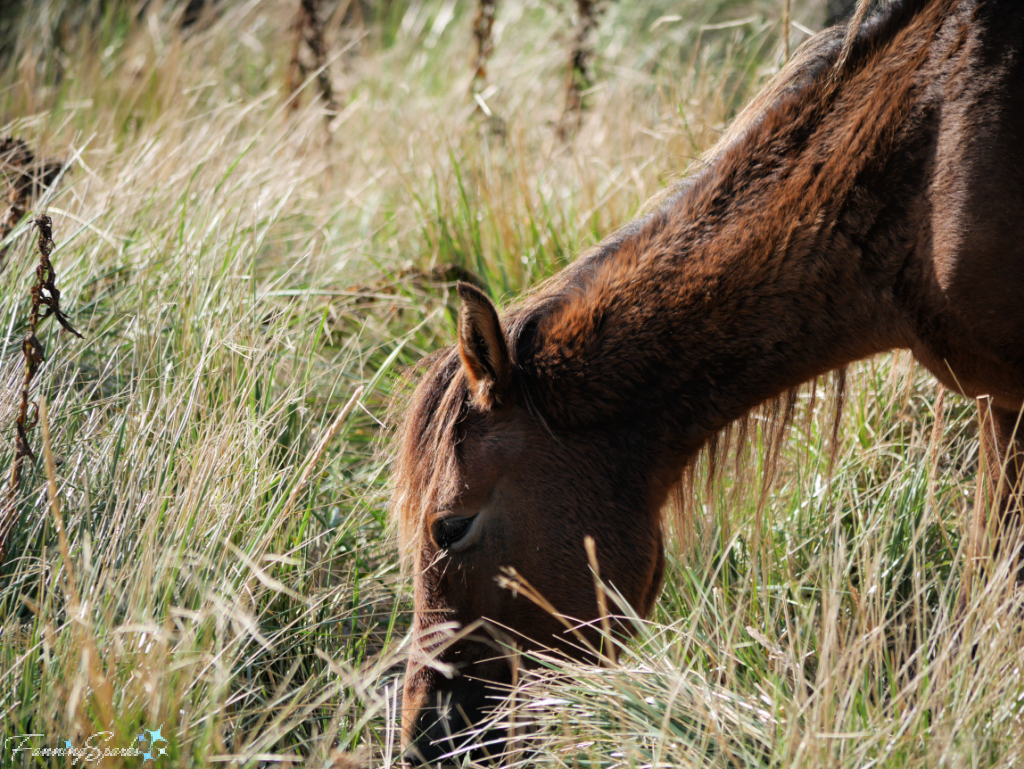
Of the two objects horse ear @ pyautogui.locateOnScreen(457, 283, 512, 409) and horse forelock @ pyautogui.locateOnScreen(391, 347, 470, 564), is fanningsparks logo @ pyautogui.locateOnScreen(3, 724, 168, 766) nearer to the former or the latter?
horse forelock @ pyautogui.locateOnScreen(391, 347, 470, 564)

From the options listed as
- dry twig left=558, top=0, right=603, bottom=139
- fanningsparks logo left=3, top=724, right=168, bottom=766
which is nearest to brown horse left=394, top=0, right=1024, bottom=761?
fanningsparks logo left=3, top=724, right=168, bottom=766

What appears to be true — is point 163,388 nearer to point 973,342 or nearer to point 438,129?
point 973,342

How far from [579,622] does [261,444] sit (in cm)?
115

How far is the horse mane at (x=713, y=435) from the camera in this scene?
2.05m

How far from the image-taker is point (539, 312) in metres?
2.13

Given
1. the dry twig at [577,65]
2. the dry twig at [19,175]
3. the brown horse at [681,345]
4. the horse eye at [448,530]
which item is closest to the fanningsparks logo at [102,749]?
the brown horse at [681,345]

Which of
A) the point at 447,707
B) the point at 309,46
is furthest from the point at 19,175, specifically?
the point at 447,707

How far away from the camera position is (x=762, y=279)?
201 cm

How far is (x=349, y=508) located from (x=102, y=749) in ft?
4.42

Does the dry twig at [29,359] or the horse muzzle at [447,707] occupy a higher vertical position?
the dry twig at [29,359]

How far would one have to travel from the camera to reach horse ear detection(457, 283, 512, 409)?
188 centimetres

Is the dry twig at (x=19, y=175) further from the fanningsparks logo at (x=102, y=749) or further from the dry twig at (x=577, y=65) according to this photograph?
the dry twig at (x=577, y=65)

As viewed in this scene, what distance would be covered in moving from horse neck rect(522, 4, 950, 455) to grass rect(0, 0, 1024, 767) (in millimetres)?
403

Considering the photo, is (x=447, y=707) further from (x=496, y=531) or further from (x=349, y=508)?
(x=349, y=508)
